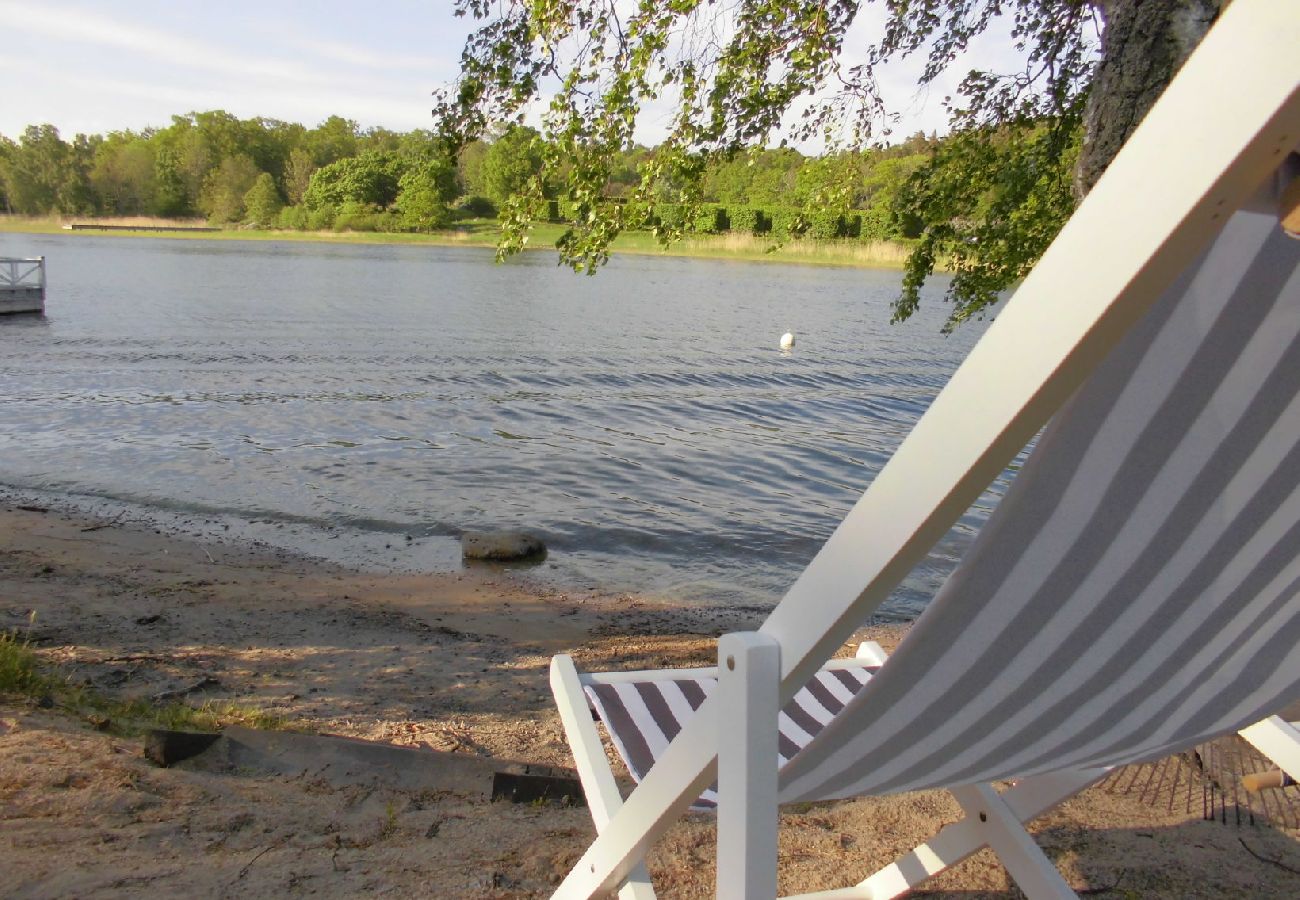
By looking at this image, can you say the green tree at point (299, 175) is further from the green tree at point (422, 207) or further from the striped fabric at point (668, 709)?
the striped fabric at point (668, 709)

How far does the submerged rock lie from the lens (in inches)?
301

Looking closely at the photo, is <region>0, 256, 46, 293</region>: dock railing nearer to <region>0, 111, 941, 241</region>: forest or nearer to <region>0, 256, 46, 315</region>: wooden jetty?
<region>0, 256, 46, 315</region>: wooden jetty

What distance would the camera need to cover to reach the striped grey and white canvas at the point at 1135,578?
0.88 m

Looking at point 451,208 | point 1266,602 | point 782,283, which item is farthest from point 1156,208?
point 451,208

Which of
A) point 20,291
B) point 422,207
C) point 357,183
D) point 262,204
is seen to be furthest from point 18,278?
point 262,204

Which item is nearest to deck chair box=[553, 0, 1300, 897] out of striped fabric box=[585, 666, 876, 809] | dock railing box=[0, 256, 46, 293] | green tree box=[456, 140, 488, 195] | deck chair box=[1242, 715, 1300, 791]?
striped fabric box=[585, 666, 876, 809]

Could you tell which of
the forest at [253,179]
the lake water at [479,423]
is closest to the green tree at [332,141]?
the forest at [253,179]

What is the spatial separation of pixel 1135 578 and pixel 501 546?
6821mm

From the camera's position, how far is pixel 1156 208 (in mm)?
667

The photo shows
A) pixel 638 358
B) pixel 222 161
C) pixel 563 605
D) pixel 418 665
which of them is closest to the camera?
pixel 418 665

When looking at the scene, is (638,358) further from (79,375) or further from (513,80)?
(513,80)

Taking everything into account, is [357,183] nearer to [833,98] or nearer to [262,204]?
[262,204]

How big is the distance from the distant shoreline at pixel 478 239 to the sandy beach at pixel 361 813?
3978cm

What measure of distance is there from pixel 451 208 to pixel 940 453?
270 ft
